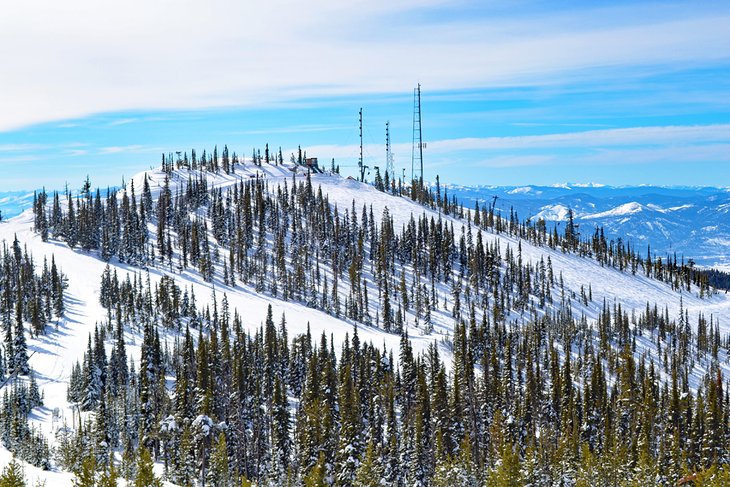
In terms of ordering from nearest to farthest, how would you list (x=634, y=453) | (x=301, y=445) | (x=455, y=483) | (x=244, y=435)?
(x=455, y=483) → (x=301, y=445) → (x=244, y=435) → (x=634, y=453)

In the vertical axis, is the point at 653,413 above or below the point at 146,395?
below

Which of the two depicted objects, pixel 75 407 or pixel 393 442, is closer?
pixel 393 442

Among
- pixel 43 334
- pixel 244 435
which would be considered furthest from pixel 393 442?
pixel 43 334

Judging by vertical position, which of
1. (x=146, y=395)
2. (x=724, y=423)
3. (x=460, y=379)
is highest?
(x=146, y=395)

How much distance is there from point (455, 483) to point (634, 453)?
52081 mm

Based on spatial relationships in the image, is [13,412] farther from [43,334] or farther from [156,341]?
[43,334]

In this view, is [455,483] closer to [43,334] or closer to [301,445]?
[301,445]

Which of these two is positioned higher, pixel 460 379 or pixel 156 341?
pixel 156 341

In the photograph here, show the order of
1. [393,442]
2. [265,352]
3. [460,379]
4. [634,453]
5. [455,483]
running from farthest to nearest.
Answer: [265,352] < [460,379] < [634,453] < [393,442] < [455,483]

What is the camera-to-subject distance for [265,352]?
155375mm

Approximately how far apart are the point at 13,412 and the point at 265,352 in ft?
175

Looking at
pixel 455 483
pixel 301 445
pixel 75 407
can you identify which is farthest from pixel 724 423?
pixel 75 407

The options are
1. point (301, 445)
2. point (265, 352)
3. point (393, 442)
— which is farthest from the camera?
point (265, 352)

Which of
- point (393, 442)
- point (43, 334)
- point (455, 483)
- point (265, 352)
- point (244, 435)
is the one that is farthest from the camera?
point (43, 334)
